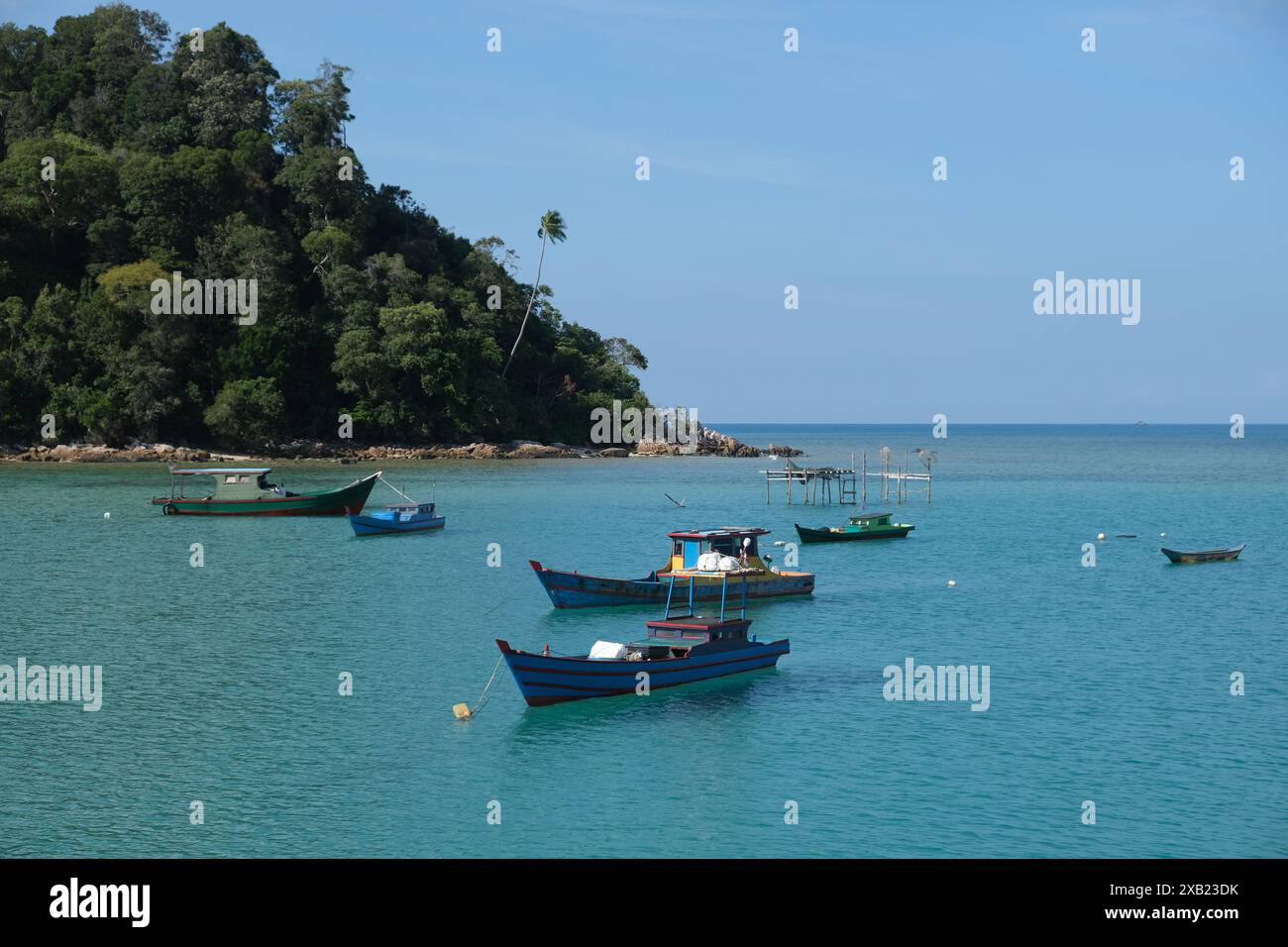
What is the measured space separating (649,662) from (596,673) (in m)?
1.34

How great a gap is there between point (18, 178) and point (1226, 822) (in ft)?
340

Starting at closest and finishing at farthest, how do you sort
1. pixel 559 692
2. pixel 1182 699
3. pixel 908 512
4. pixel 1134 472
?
1. pixel 559 692
2. pixel 1182 699
3. pixel 908 512
4. pixel 1134 472

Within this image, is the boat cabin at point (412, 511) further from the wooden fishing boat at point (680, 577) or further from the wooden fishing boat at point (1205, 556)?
the wooden fishing boat at point (1205, 556)

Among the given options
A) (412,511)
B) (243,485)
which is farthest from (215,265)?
(412,511)

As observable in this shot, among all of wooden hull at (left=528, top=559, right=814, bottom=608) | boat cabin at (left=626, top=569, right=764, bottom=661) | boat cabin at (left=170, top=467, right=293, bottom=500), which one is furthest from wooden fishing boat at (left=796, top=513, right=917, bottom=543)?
boat cabin at (left=626, top=569, right=764, bottom=661)

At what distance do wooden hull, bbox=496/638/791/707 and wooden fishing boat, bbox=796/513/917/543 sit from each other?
3057cm

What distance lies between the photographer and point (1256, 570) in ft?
167

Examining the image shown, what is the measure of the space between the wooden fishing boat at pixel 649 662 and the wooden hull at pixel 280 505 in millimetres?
37181

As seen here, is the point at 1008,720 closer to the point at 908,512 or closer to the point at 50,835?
the point at 50,835

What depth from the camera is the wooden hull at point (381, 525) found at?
2286 inches

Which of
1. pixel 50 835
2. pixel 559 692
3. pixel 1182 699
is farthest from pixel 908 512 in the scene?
pixel 50 835

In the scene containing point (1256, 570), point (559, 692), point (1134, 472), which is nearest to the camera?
point (559, 692)

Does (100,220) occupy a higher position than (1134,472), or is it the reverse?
(100,220)

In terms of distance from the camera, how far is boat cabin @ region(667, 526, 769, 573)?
128 feet
